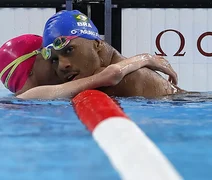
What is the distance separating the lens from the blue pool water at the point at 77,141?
1137 millimetres

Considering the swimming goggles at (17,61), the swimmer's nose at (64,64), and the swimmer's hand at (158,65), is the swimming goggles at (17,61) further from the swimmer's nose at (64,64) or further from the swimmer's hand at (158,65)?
the swimmer's hand at (158,65)

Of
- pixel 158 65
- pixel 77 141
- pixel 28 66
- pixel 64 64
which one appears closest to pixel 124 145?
pixel 77 141

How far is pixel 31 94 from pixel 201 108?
0.95 metres

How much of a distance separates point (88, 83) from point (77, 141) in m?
1.22

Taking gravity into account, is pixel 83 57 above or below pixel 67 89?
above

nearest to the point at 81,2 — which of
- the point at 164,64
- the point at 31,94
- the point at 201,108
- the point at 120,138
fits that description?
the point at 164,64

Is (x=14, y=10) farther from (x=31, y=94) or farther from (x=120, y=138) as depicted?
(x=120, y=138)

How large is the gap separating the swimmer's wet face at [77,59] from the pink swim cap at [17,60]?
0.39 metres

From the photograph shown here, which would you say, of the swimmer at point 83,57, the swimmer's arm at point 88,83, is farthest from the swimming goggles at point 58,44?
the swimmer's arm at point 88,83

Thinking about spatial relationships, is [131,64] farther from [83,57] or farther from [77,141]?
[77,141]

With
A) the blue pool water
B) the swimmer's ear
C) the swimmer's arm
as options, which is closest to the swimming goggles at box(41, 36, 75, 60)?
the swimmer's ear

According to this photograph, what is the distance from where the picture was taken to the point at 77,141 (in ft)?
4.93

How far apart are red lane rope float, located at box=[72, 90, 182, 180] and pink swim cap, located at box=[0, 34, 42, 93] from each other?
1433 millimetres

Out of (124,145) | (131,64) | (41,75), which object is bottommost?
(41,75)
